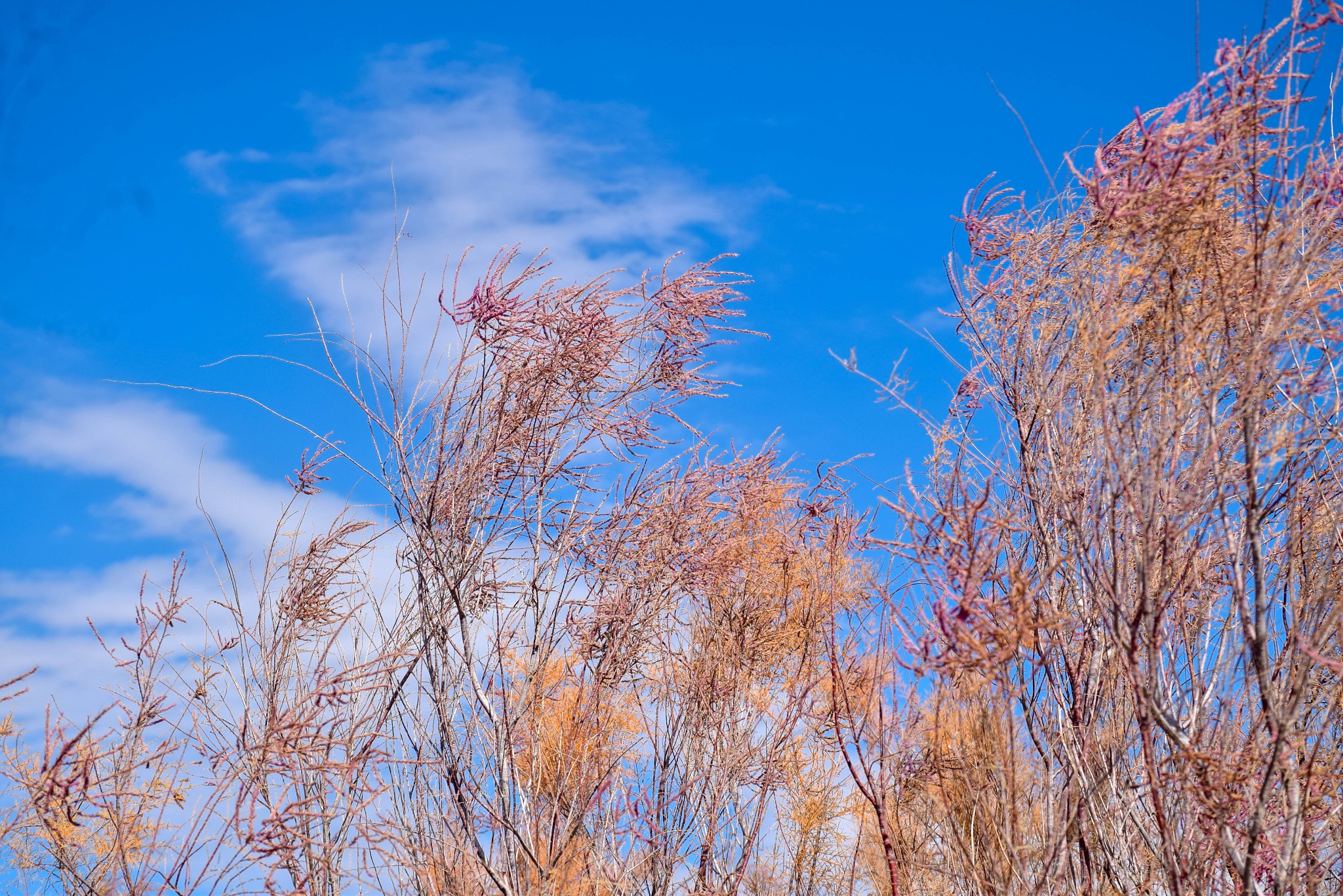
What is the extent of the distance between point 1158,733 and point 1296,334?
6.22ft

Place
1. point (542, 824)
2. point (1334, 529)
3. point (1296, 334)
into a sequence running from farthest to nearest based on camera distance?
1. point (542, 824)
2. point (1334, 529)
3. point (1296, 334)

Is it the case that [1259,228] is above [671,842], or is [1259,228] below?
above

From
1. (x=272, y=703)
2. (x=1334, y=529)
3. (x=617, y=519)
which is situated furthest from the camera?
(x=617, y=519)

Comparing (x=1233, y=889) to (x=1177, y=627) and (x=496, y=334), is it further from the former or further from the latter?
(x=496, y=334)

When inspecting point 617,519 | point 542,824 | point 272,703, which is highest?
point 617,519

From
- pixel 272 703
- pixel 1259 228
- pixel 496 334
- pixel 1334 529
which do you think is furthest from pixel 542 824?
pixel 1259 228

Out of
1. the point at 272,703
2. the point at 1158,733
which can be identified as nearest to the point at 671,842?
the point at 272,703

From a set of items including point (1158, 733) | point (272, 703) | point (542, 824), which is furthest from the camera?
point (272, 703)

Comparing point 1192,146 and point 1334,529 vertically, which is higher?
point 1192,146

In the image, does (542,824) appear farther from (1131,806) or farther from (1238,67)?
(1238,67)

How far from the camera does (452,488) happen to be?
17.9ft

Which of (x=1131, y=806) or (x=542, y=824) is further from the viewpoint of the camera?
(x=542, y=824)

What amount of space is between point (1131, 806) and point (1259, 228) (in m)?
2.70

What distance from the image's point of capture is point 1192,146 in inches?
151
